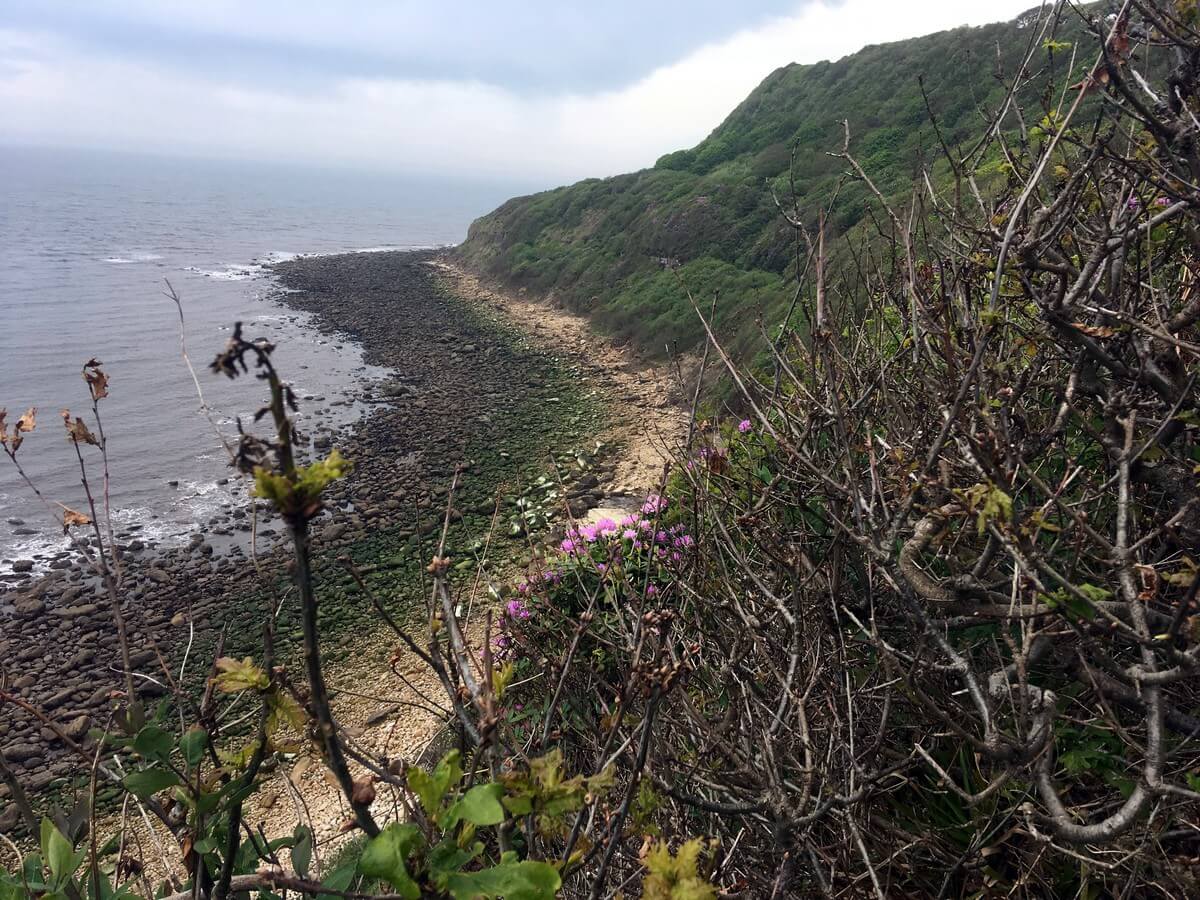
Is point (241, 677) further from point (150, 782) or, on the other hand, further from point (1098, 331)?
point (1098, 331)

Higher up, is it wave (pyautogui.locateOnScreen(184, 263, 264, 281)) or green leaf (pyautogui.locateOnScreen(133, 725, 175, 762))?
wave (pyautogui.locateOnScreen(184, 263, 264, 281))

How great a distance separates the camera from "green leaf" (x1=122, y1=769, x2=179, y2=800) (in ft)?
3.63

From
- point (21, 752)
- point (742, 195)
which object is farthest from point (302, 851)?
point (742, 195)

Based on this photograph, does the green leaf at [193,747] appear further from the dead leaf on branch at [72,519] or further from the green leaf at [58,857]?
the dead leaf on branch at [72,519]

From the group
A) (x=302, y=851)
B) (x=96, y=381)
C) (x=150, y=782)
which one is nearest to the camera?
(x=150, y=782)

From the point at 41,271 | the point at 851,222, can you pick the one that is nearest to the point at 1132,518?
the point at 851,222

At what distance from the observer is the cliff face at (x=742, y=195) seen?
77.9ft

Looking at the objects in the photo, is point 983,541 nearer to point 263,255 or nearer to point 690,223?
point 690,223

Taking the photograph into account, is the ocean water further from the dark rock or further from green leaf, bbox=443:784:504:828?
green leaf, bbox=443:784:504:828

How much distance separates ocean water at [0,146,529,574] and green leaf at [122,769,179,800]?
5821 millimetres

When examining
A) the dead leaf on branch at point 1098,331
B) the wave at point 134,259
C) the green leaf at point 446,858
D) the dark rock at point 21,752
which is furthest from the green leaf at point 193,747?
the wave at point 134,259

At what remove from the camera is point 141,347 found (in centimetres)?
2827

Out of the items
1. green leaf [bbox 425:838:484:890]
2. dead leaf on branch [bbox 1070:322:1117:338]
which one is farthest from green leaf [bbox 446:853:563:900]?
dead leaf on branch [bbox 1070:322:1117:338]

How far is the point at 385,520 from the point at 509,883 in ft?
45.8
